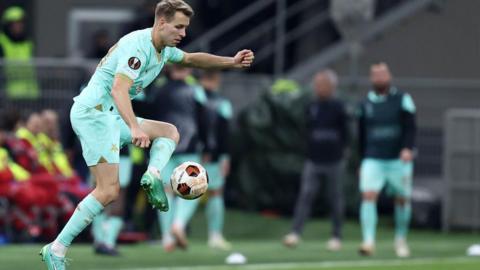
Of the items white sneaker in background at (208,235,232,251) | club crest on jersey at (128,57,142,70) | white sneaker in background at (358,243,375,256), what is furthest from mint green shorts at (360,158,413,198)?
club crest on jersey at (128,57,142,70)

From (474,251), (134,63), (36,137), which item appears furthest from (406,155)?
(134,63)

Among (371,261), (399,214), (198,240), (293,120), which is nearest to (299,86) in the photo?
(293,120)

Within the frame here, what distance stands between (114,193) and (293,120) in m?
10.5

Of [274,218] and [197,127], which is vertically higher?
[197,127]

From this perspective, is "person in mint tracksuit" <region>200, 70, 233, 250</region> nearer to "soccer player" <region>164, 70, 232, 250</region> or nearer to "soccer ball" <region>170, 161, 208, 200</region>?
"soccer player" <region>164, 70, 232, 250</region>

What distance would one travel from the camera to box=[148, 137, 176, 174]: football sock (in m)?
12.4

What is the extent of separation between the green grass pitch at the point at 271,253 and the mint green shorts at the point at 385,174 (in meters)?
0.84

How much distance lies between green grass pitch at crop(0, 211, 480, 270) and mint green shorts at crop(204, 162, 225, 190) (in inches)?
33.0

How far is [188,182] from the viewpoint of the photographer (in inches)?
490

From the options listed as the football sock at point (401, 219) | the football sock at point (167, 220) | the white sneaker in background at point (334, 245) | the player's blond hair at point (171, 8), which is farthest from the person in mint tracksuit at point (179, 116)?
the player's blond hair at point (171, 8)

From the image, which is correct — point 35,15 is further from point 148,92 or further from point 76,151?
point 148,92

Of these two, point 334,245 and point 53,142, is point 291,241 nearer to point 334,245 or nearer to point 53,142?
point 334,245

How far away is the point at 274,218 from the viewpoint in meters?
22.8

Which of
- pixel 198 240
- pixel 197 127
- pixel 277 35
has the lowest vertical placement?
pixel 198 240
